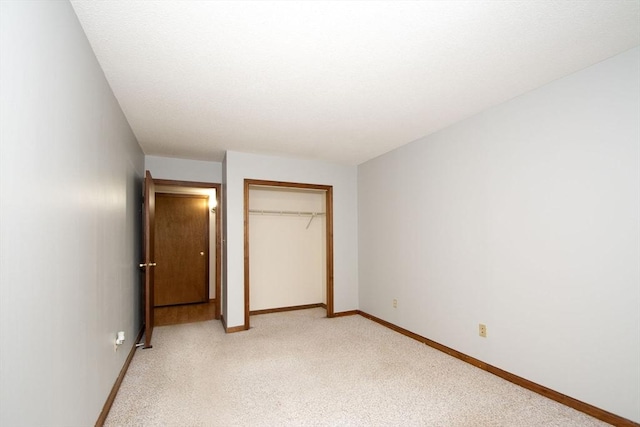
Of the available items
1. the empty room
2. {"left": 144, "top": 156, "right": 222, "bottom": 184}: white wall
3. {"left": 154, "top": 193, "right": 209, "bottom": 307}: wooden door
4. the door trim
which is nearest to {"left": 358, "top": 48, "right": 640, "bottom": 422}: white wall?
the empty room

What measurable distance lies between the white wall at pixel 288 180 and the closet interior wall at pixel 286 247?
0.43 metres

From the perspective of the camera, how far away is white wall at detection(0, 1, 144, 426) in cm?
100

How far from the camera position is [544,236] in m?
2.42

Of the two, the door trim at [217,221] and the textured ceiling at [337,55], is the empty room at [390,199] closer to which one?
the textured ceiling at [337,55]

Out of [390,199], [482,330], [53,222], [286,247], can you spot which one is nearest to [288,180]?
[286,247]

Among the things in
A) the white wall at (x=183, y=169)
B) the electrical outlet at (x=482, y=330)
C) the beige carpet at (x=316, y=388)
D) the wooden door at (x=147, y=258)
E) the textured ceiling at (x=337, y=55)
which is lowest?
the beige carpet at (x=316, y=388)

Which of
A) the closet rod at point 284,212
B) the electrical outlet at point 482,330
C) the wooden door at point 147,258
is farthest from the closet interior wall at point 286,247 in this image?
the electrical outlet at point 482,330

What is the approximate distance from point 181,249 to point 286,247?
2113 millimetres

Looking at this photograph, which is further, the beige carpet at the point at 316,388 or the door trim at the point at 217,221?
the door trim at the point at 217,221

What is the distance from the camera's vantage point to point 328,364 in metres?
2.98

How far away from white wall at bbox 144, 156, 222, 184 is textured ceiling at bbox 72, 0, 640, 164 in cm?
141

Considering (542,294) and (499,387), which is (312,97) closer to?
(542,294)

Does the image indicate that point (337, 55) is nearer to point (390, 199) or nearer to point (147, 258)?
point (390, 199)

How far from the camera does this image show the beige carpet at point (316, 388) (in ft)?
6.89
